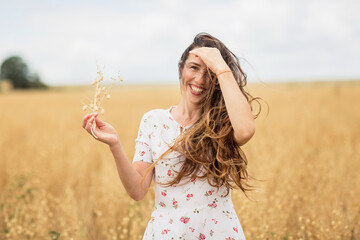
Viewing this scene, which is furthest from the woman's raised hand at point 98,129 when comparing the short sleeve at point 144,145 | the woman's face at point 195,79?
the woman's face at point 195,79

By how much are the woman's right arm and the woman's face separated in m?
0.42

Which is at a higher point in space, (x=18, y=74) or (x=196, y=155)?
(x=18, y=74)

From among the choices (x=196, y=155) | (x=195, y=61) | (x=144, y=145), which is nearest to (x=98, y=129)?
(x=144, y=145)

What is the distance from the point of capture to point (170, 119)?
1.89 metres

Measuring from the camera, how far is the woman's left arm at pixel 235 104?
161 cm

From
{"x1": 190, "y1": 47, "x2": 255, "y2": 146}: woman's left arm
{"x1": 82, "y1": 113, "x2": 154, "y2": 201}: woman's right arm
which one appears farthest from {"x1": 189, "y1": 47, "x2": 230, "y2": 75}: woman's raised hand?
{"x1": 82, "y1": 113, "x2": 154, "y2": 201}: woman's right arm

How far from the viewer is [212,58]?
1.69 m

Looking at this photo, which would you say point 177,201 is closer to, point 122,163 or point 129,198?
point 122,163

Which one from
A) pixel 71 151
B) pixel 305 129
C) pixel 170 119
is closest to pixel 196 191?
pixel 170 119

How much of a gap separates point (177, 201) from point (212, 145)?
0.33m

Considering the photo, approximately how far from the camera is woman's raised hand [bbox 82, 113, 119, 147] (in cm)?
150

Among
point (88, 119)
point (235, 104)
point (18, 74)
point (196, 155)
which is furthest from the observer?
point (18, 74)

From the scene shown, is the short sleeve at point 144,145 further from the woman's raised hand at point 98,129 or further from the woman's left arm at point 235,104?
the woman's left arm at point 235,104

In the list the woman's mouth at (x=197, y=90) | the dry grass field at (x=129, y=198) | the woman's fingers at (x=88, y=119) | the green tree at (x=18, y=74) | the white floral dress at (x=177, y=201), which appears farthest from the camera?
the green tree at (x=18, y=74)
